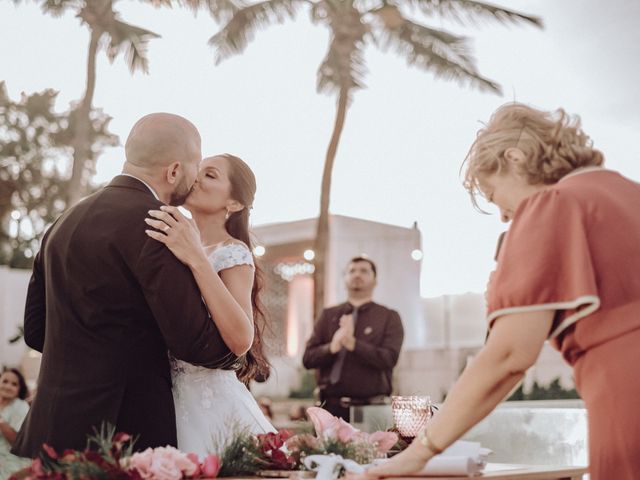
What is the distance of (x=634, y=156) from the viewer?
13812mm

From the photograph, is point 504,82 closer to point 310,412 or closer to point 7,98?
point 310,412

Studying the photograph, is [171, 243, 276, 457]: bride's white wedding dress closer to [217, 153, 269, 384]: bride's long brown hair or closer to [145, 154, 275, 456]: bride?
[145, 154, 275, 456]: bride

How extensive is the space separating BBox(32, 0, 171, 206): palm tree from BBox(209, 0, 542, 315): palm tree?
3.94 ft

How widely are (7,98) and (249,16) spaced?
16847 millimetres

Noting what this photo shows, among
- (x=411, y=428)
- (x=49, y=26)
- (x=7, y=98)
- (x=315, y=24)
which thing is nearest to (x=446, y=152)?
(x=315, y=24)

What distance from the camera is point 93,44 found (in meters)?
14.9

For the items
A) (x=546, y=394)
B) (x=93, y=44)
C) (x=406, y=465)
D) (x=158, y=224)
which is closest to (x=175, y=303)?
(x=158, y=224)

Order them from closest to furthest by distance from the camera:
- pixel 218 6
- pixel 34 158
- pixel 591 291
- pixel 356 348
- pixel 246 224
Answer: pixel 591 291
pixel 246 224
pixel 356 348
pixel 218 6
pixel 34 158

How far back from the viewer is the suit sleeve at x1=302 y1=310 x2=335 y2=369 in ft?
25.1

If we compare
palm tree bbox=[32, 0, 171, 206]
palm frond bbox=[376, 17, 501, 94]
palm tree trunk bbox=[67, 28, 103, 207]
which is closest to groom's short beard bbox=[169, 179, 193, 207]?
palm tree bbox=[32, 0, 171, 206]

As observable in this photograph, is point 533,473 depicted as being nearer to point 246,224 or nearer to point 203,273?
point 203,273

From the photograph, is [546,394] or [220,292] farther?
[546,394]

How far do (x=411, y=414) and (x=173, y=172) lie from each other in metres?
0.98

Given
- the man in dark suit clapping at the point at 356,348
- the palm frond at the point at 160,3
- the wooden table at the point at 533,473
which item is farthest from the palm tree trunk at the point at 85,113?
the wooden table at the point at 533,473
